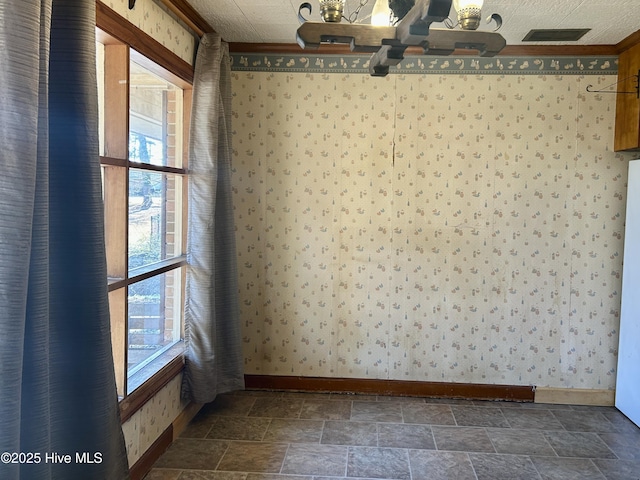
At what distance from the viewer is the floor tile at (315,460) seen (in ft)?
9.23

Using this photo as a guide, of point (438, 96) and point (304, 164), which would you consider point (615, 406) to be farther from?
point (304, 164)

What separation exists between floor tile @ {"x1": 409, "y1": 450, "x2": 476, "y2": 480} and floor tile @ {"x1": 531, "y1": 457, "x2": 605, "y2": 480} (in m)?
0.39

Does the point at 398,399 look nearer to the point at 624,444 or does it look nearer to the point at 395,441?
the point at 395,441

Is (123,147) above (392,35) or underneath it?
underneath

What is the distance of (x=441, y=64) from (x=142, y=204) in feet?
7.49

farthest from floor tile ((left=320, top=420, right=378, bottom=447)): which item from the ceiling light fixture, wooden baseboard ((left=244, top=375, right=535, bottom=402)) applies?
the ceiling light fixture

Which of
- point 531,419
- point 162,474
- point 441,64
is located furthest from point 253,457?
point 441,64

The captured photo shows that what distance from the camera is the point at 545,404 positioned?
12.4 ft

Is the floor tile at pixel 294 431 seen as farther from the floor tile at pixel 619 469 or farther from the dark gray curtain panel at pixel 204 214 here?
the floor tile at pixel 619 469

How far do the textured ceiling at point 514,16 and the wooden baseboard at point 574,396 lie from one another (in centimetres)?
242

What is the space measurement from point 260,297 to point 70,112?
7.79 feet

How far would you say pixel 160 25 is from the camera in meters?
2.82

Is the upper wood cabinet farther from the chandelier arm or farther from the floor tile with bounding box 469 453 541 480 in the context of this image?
the chandelier arm

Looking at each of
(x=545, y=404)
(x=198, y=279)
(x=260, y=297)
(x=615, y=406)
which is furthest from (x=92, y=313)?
(x=615, y=406)
